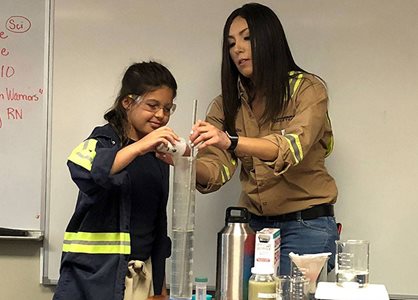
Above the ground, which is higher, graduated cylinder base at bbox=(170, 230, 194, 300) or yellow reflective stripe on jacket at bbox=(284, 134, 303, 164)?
yellow reflective stripe on jacket at bbox=(284, 134, 303, 164)

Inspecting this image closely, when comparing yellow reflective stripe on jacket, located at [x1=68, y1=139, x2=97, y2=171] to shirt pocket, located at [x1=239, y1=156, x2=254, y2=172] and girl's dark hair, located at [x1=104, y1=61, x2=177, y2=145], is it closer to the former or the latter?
girl's dark hair, located at [x1=104, y1=61, x2=177, y2=145]

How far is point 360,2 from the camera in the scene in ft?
6.97

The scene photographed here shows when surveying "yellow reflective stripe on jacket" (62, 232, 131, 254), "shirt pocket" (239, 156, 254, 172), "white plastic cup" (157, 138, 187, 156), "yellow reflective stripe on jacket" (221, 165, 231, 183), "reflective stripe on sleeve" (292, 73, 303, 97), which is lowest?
"yellow reflective stripe on jacket" (62, 232, 131, 254)

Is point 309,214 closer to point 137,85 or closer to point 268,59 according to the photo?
point 268,59

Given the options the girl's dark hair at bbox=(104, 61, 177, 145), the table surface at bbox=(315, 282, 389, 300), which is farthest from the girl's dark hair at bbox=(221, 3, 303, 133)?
the table surface at bbox=(315, 282, 389, 300)

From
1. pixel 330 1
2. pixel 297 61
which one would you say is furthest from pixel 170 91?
pixel 330 1

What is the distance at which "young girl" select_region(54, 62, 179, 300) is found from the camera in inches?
56.9

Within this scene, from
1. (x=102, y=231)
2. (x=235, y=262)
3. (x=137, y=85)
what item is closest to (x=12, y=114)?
(x=137, y=85)

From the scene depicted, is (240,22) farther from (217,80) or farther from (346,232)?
(346,232)

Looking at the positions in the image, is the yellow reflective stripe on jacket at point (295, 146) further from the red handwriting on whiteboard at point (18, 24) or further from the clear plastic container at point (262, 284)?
the red handwriting on whiteboard at point (18, 24)

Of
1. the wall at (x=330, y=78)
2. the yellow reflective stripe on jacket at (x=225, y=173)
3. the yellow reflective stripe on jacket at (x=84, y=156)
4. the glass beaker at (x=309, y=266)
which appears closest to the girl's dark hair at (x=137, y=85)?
the yellow reflective stripe on jacket at (x=84, y=156)

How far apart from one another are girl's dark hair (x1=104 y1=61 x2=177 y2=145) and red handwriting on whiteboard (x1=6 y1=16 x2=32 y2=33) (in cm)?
71

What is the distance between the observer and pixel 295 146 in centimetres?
152

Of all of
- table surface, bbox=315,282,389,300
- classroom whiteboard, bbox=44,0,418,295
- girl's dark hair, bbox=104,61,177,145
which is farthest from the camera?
classroom whiteboard, bbox=44,0,418,295
